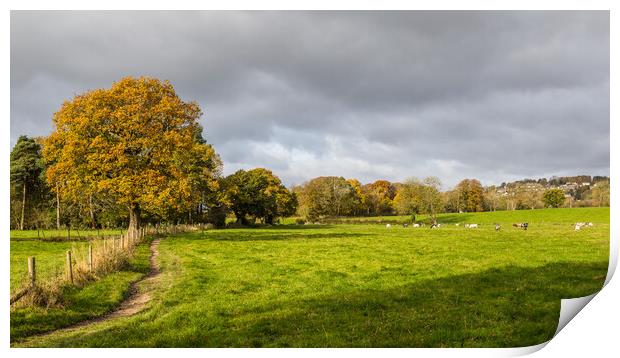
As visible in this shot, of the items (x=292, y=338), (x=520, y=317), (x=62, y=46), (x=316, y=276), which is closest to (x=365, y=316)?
(x=292, y=338)

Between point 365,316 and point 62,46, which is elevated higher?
point 62,46

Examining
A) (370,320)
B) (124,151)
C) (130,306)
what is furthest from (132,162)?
(370,320)

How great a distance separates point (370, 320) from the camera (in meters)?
8.96

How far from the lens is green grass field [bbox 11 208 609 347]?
7988mm

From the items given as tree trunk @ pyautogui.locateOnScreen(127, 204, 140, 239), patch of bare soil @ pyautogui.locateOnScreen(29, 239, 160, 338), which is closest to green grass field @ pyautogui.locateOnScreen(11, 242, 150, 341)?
patch of bare soil @ pyautogui.locateOnScreen(29, 239, 160, 338)

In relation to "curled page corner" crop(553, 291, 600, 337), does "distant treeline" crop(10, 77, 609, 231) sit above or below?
above

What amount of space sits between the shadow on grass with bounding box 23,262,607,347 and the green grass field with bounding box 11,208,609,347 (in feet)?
0.07

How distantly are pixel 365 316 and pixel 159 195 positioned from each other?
16.3 meters

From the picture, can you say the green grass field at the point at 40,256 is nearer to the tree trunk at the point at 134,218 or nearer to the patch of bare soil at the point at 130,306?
the patch of bare soil at the point at 130,306

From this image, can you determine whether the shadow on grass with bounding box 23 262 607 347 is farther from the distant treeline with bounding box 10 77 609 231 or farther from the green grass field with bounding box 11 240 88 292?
the distant treeline with bounding box 10 77 609 231

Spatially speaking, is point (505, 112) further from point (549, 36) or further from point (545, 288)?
point (545, 288)

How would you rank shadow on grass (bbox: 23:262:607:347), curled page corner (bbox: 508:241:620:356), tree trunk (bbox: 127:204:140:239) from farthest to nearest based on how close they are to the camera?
tree trunk (bbox: 127:204:140:239) < curled page corner (bbox: 508:241:620:356) < shadow on grass (bbox: 23:262:607:347)

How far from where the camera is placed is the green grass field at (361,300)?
799cm
